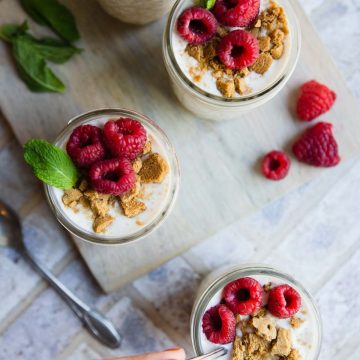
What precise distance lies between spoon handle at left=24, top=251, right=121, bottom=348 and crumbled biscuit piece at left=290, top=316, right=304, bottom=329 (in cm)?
47

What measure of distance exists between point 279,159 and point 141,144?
40 centimetres

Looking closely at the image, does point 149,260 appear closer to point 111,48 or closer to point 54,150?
point 54,150

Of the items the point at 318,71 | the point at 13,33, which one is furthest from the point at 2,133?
the point at 318,71

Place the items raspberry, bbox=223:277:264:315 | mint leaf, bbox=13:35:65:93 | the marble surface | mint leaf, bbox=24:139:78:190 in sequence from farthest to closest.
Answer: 1. the marble surface
2. mint leaf, bbox=13:35:65:93
3. raspberry, bbox=223:277:264:315
4. mint leaf, bbox=24:139:78:190

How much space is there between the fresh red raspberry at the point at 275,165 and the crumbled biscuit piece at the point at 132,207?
35cm

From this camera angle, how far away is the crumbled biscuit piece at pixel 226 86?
1.19 m

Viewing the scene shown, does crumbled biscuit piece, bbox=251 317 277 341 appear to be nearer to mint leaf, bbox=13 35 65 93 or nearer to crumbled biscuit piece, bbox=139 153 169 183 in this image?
crumbled biscuit piece, bbox=139 153 169 183

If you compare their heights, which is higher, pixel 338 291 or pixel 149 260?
pixel 149 260

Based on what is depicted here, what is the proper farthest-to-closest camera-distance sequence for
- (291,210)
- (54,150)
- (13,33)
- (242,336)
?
(291,210) → (13,33) → (242,336) → (54,150)

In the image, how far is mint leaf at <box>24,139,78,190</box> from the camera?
3.62 feet

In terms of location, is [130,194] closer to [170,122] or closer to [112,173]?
[112,173]

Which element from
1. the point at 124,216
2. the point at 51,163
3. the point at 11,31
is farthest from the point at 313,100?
the point at 11,31

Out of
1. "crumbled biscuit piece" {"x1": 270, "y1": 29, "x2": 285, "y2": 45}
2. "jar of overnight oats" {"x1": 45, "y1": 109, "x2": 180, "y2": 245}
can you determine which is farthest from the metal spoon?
"crumbled biscuit piece" {"x1": 270, "y1": 29, "x2": 285, "y2": 45}

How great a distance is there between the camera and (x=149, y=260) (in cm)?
137
